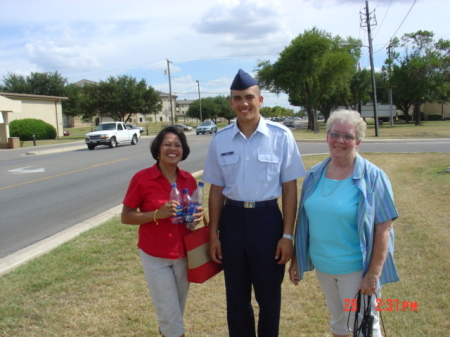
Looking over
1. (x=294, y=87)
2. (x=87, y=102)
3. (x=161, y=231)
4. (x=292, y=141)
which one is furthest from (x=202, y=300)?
(x=87, y=102)

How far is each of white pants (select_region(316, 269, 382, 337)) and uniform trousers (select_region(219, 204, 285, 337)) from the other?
35 centimetres

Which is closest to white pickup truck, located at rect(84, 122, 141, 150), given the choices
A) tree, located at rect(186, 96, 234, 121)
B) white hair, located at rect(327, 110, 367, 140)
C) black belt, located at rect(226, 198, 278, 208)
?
black belt, located at rect(226, 198, 278, 208)

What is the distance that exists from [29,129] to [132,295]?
38.9m

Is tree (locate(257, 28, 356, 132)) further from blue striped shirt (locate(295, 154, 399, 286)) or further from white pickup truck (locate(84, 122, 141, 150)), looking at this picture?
blue striped shirt (locate(295, 154, 399, 286))

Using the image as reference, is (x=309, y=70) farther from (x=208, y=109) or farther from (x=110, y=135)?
(x=208, y=109)

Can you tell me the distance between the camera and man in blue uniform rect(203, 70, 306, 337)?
294 centimetres

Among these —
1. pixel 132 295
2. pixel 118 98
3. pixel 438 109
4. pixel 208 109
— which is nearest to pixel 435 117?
pixel 438 109

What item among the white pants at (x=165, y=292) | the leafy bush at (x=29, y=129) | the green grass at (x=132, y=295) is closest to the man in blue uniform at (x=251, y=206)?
the white pants at (x=165, y=292)

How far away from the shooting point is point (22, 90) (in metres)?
63.0

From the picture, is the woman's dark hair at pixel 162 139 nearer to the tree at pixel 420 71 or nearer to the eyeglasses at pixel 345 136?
the eyeglasses at pixel 345 136

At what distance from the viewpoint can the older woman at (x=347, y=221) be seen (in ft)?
8.52

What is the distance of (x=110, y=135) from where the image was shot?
27.4 metres

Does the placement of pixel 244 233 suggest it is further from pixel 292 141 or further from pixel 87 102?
pixel 87 102

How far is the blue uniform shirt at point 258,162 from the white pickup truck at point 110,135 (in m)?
25.0
